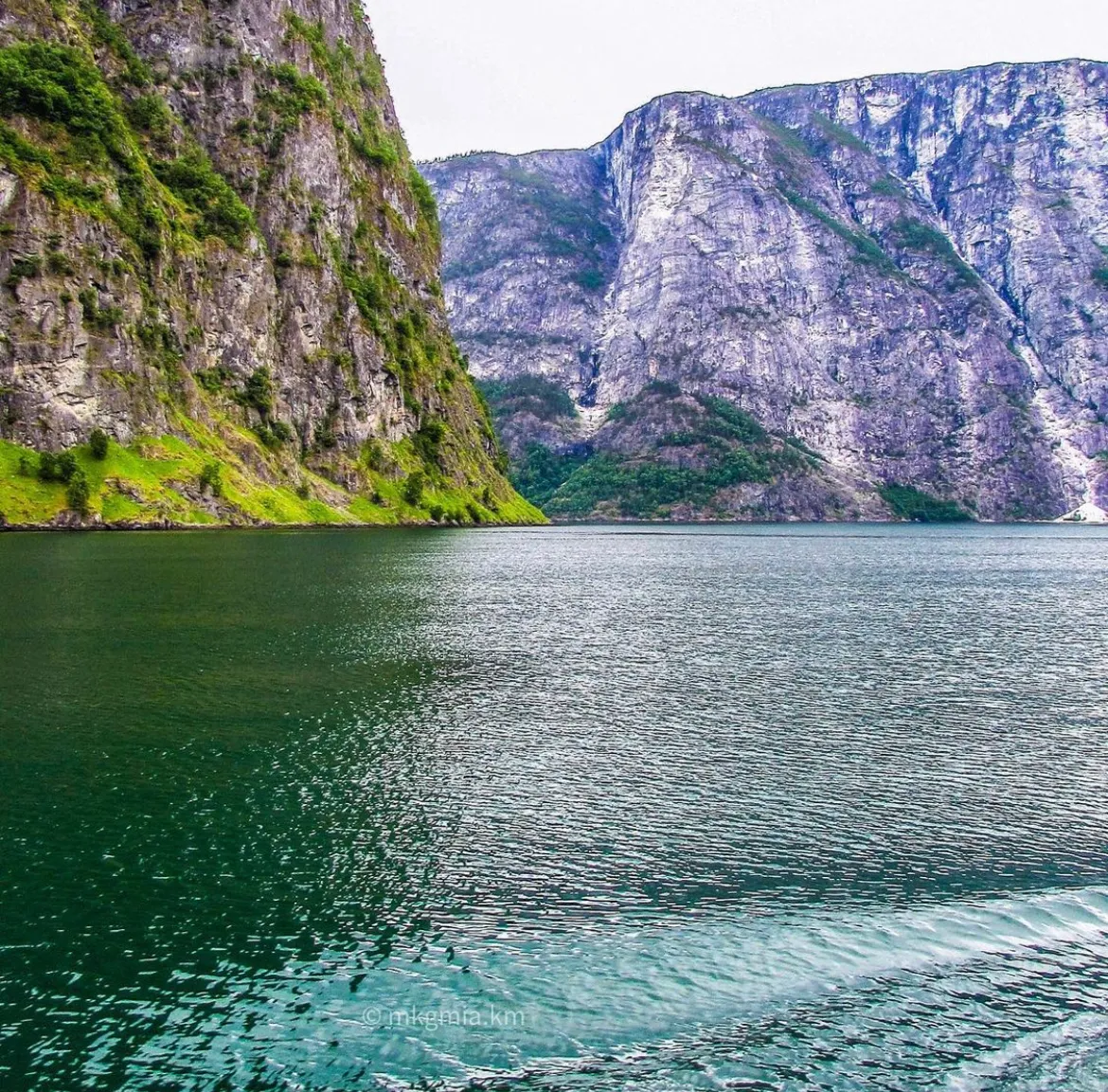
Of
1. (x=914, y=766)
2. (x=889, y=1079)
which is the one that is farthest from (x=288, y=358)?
(x=889, y=1079)

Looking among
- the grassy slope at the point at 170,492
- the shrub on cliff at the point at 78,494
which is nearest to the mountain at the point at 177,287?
the shrub on cliff at the point at 78,494

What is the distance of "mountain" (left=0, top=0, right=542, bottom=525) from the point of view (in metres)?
126

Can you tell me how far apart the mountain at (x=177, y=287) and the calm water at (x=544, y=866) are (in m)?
91.3

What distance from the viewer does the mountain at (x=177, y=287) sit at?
12556 centimetres

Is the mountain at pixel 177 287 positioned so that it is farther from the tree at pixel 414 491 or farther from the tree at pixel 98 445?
the tree at pixel 414 491

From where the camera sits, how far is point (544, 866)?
1995 cm

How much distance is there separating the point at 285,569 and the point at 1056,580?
7246cm

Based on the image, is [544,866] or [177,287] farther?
[177,287]

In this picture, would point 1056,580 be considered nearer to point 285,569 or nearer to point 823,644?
point 823,644

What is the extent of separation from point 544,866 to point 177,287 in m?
157

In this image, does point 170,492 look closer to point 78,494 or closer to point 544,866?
point 78,494

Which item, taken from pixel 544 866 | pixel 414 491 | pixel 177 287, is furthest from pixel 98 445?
pixel 544 866

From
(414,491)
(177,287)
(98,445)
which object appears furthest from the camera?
(414,491)

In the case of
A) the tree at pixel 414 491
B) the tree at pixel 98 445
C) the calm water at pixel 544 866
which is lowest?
the calm water at pixel 544 866
